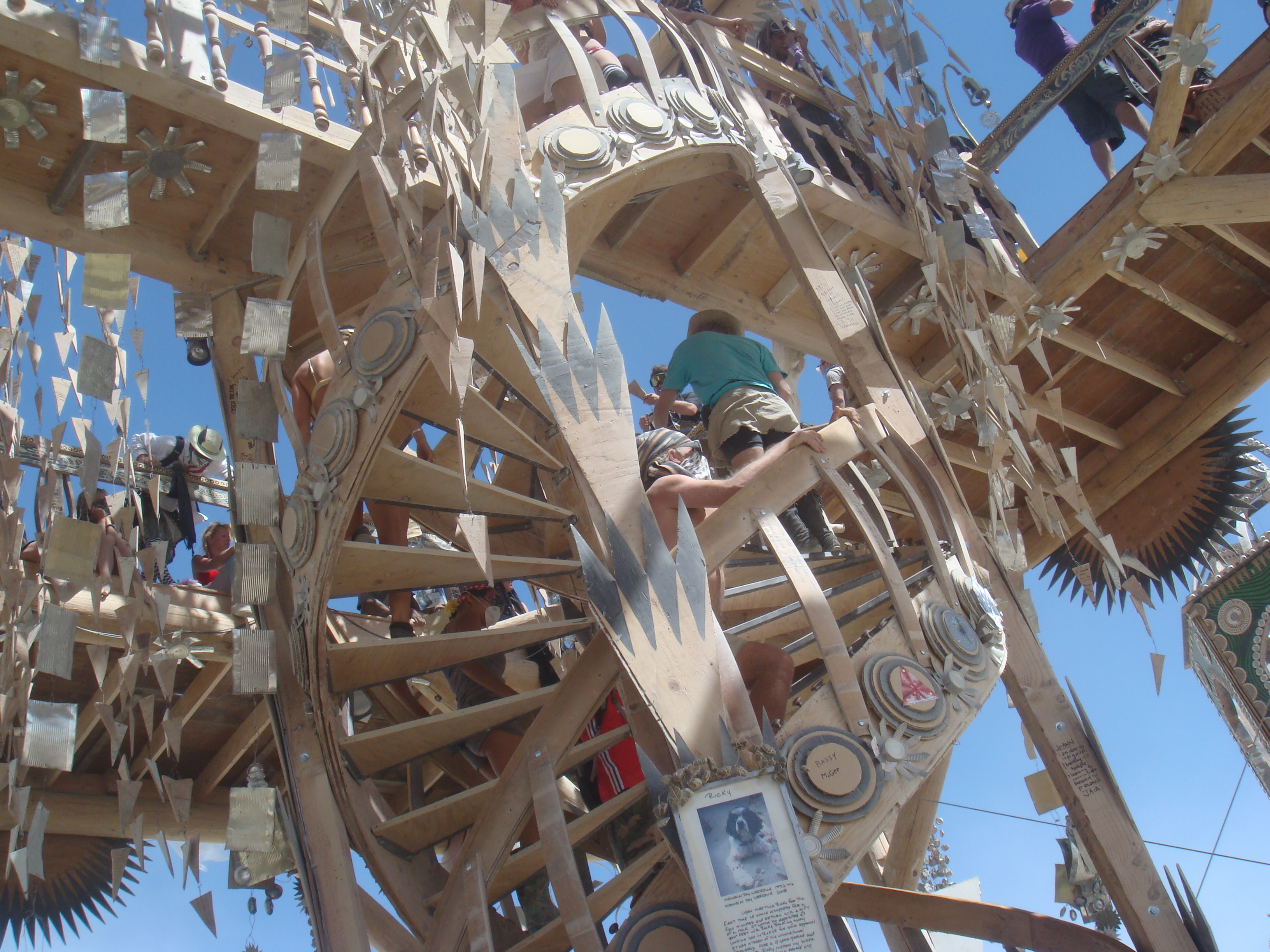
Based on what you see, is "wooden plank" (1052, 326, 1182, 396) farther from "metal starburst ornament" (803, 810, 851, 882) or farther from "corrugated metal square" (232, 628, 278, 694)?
"corrugated metal square" (232, 628, 278, 694)

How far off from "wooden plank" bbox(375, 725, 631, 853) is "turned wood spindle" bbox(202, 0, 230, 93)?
2.96 metres

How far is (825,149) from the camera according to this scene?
20.0 ft

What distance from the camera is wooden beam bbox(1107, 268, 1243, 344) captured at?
629 centimetres

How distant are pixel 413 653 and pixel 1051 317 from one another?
163 inches

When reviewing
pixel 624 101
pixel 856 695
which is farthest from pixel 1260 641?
pixel 624 101

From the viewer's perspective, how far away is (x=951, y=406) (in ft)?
21.1

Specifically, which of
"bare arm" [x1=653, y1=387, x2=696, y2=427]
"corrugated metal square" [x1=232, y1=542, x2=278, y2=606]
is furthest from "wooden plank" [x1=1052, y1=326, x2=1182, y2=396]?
"corrugated metal square" [x1=232, y1=542, x2=278, y2=606]

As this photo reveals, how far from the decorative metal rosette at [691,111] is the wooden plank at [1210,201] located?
2.65 metres

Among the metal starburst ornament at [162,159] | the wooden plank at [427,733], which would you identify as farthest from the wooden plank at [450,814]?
the metal starburst ornament at [162,159]

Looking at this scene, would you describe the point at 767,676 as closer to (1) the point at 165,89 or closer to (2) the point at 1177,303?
(1) the point at 165,89

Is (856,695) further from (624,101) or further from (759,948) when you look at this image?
(624,101)

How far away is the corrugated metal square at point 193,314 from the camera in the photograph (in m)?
4.62

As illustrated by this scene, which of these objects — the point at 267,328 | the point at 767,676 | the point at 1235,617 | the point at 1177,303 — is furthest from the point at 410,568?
the point at 1235,617

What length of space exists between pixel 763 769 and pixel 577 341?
143cm
